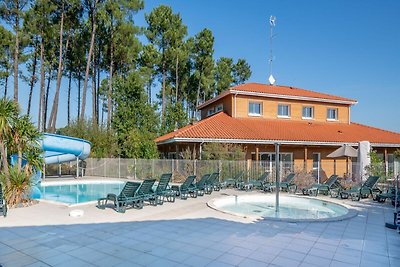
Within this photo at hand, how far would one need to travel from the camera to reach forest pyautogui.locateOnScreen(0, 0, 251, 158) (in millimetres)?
28688

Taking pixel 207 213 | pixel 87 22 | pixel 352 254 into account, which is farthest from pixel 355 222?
pixel 87 22

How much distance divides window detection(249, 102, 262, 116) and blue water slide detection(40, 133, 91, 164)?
1343cm

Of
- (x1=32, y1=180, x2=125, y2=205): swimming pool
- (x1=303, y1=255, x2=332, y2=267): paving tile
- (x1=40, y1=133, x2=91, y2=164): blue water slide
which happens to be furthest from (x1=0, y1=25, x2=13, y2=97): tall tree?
(x1=303, y1=255, x2=332, y2=267): paving tile

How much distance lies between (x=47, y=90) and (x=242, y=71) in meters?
29.4

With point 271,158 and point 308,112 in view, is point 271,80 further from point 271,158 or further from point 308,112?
point 271,158

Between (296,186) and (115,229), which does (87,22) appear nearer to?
(296,186)

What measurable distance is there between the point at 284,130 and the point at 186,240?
1834 centimetres

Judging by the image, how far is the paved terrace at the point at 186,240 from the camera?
20.4ft

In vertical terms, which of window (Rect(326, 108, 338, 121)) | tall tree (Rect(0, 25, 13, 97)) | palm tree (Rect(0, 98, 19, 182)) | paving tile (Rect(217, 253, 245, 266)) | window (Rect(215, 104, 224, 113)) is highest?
tall tree (Rect(0, 25, 13, 97))

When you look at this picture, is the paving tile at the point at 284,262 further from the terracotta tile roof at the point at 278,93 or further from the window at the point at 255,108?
the window at the point at 255,108

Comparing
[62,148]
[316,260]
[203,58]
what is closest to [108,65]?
[203,58]

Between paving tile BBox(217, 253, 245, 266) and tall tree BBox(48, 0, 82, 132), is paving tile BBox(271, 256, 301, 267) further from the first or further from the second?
tall tree BBox(48, 0, 82, 132)

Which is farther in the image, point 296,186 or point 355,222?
point 296,186

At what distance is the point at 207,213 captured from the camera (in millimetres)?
10789
